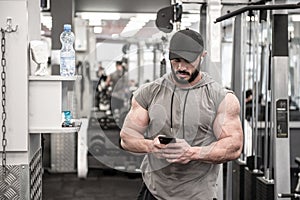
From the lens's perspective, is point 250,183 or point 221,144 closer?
point 221,144

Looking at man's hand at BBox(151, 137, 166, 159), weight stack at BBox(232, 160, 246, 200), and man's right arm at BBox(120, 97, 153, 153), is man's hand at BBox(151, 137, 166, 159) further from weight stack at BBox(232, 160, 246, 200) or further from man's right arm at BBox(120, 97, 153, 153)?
weight stack at BBox(232, 160, 246, 200)

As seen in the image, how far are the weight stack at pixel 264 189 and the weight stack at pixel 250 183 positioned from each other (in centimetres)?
13

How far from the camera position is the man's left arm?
2551 millimetres

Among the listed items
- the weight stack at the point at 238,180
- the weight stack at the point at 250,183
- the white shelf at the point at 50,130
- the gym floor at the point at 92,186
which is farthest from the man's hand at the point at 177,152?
the gym floor at the point at 92,186

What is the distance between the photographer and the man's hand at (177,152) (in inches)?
100

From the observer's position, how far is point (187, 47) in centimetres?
255

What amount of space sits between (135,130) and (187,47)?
500mm

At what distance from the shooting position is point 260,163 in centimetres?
563

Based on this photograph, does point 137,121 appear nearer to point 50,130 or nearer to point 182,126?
point 182,126

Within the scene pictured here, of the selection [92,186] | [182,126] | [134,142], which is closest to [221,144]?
[182,126]

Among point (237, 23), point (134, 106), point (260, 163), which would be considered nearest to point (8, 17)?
point (134, 106)

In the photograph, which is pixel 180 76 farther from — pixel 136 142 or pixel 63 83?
pixel 63 83

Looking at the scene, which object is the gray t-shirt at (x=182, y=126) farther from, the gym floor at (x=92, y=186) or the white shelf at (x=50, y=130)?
the gym floor at (x=92, y=186)

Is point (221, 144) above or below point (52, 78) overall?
below
